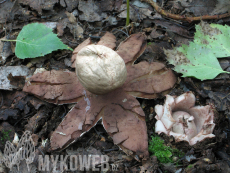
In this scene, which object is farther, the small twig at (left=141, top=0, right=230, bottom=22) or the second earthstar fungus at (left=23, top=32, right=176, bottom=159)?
the small twig at (left=141, top=0, right=230, bottom=22)

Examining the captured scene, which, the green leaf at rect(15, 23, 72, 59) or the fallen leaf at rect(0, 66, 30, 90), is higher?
the green leaf at rect(15, 23, 72, 59)

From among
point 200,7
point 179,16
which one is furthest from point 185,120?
point 200,7

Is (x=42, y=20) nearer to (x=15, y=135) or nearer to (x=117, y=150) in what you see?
(x=15, y=135)

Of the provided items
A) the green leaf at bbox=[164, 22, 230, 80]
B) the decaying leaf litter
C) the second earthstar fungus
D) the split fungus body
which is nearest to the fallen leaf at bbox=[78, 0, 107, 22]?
the decaying leaf litter

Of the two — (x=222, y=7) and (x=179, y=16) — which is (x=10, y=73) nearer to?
(x=179, y=16)

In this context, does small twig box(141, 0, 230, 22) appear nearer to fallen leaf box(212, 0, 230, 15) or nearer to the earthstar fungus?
fallen leaf box(212, 0, 230, 15)

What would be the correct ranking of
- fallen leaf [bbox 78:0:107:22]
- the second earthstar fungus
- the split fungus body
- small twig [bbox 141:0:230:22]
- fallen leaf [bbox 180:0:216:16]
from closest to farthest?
1. the split fungus body
2. the second earthstar fungus
3. small twig [bbox 141:0:230:22]
4. fallen leaf [bbox 180:0:216:16]
5. fallen leaf [bbox 78:0:107:22]

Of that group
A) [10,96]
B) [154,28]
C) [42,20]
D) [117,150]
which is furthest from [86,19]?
[117,150]

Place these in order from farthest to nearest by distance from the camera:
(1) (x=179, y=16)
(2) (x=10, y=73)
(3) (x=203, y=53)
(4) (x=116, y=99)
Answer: (1) (x=179, y=16) → (2) (x=10, y=73) → (3) (x=203, y=53) → (4) (x=116, y=99)
